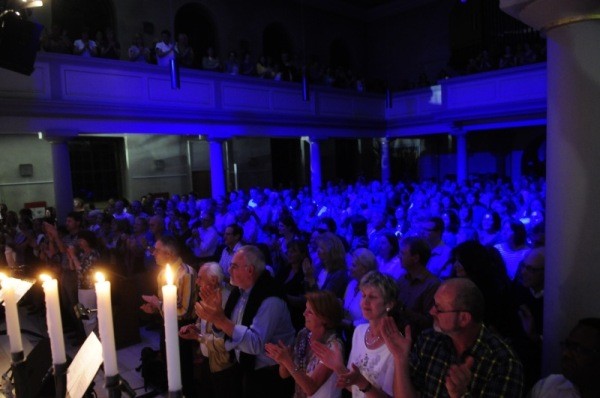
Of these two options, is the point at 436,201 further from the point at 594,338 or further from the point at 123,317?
the point at 594,338

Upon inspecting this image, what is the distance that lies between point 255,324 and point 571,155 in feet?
6.18

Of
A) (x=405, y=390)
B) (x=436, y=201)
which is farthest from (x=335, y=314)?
(x=436, y=201)

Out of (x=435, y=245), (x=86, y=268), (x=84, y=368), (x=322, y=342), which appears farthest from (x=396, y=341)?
(x=86, y=268)

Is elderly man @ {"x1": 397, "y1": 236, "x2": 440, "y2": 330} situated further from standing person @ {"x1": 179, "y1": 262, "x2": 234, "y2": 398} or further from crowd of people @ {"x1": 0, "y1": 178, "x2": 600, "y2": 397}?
standing person @ {"x1": 179, "y1": 262, "x2": 234, "y2": 398}

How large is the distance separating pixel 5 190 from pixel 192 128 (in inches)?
220

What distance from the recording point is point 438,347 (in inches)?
82.2

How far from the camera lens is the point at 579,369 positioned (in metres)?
1.83

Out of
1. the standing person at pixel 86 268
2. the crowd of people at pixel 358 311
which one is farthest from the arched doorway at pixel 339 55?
the standing person at pixel 86 268

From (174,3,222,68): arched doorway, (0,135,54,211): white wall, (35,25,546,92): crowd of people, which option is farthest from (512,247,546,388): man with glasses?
(174,3,222,68): arched doorway

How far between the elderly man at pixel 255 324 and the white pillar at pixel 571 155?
57.9 inches

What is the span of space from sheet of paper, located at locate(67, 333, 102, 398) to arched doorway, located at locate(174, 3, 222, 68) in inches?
A: 565

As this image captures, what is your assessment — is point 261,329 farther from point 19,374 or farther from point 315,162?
point 315,162

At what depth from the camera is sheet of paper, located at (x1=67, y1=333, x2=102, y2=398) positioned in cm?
179

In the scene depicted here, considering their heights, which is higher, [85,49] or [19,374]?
[85,49]
